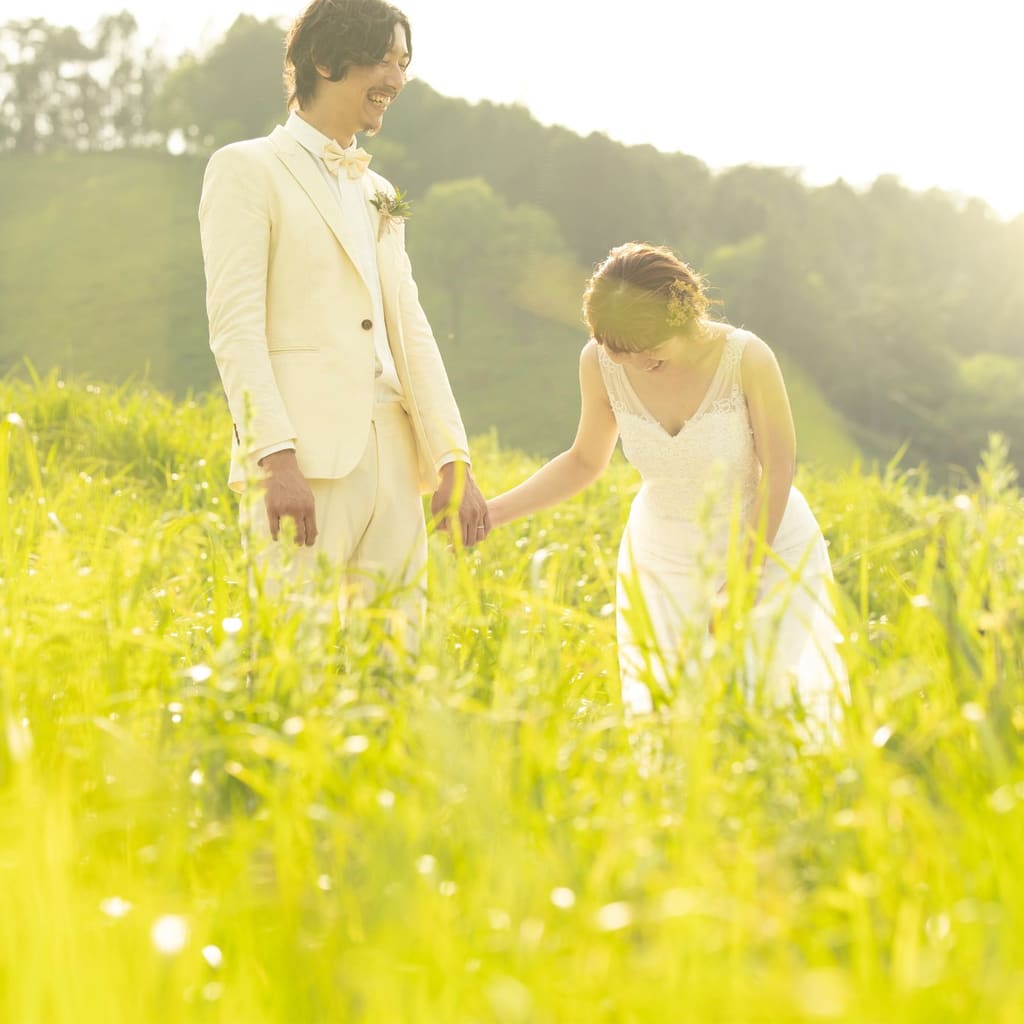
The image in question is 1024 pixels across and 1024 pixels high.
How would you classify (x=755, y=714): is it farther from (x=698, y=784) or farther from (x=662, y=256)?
(x=662, y=256)

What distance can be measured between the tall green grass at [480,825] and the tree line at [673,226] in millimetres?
50121

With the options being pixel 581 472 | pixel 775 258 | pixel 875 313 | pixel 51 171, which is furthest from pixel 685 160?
pixel 581 472

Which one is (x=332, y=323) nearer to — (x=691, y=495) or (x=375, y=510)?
(x=375, y=510)

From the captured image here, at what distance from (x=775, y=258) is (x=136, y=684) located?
5715cm

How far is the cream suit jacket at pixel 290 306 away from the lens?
11.2 feet

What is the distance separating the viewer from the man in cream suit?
342cm

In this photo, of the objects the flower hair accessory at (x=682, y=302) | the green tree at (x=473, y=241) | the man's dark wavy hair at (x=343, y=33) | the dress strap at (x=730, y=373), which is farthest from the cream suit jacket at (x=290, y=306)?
the green tree at (x=473, y=241)

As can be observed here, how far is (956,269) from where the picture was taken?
64.9 meters

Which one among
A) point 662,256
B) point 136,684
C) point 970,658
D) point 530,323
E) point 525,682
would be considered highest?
point 662,256

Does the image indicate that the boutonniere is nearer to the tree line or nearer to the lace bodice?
the lace bodice

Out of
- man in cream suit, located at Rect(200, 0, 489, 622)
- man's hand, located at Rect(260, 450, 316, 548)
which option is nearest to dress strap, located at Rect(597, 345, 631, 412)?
man in cream suit, located at Rect(200, 0, 489, 622)

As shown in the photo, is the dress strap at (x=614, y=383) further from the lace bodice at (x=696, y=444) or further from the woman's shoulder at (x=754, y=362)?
the woman's shoulder at (x=754, y=362)

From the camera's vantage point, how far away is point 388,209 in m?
3.80

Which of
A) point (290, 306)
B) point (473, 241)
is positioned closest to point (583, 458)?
point (290, 306)
